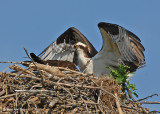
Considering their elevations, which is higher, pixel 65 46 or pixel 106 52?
pixel 65 46

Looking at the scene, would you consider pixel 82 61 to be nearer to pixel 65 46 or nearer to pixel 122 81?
pixel 65 46

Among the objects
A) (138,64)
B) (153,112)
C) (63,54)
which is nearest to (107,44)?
(138,64)

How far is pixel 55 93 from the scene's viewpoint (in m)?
5.30

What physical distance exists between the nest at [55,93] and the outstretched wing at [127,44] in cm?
190

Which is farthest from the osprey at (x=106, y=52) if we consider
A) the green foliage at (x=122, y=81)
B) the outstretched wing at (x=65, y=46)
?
the green foliage at (x=122, y=81)

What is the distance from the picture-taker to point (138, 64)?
780cm

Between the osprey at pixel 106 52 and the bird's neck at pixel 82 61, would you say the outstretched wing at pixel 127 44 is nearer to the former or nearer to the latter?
the osprey at pixel 106 52

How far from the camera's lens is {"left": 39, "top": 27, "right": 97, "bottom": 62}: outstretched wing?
9.74 m

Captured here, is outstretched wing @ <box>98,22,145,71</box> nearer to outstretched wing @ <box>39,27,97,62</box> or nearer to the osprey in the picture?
the osprey

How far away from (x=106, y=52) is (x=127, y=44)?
0.74 meters

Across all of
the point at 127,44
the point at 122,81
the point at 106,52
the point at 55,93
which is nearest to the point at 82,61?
the point at 106,52

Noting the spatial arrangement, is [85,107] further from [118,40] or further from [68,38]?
[68,38]

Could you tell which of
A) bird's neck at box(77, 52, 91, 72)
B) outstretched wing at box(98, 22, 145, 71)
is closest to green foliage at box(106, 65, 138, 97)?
outstretched wing at box(98, 22, 145, 71)

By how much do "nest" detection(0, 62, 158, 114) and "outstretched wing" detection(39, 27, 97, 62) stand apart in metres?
3.67
